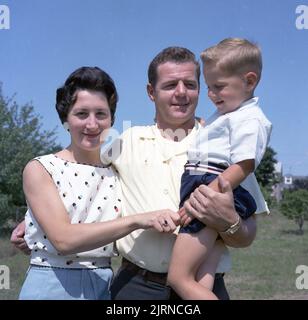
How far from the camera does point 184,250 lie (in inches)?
81.2

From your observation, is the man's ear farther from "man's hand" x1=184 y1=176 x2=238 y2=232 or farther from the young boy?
"man's hand" x1=184 y1=176 x2=238 y2=232

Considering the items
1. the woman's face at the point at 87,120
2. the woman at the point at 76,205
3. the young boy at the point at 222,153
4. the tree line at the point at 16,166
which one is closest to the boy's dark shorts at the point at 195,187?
the young boy at the point at 222,153

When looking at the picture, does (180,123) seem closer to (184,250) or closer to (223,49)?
(223,49)

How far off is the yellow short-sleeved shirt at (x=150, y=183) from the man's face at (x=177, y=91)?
119 millimetres

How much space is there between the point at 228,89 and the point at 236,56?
0.14m

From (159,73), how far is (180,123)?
24cm

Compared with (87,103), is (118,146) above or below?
below

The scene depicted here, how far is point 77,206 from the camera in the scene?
2.13 metres

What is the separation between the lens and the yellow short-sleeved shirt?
2170mm

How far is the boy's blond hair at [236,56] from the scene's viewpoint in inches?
85.0

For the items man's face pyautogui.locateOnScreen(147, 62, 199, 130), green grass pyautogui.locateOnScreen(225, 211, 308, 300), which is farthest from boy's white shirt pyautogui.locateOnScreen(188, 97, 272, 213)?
green grass pyautogui.locateOnScreen(225, 211, 308, 300)

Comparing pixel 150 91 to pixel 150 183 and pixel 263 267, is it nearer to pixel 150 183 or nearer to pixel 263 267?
pixel 150 183

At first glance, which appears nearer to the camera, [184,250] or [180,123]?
[184,250]

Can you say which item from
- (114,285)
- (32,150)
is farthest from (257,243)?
(114,285)
